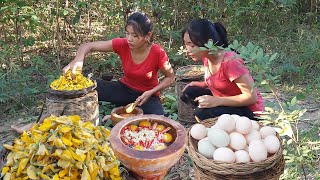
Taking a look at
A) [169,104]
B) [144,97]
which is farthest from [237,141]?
[169,104]

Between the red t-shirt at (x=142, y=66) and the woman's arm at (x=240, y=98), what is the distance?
0.95 metres

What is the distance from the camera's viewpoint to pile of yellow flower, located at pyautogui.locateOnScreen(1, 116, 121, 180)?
210 centimetres

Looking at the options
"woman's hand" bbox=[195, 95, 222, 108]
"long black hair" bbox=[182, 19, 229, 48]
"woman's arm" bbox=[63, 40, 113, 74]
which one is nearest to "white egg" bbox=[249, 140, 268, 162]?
"woman's hand" bbox=[195, 95, 222, 108]

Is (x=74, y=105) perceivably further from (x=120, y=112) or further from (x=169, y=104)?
(x=169, y=104)

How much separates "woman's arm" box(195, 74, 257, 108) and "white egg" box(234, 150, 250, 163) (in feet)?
2.30

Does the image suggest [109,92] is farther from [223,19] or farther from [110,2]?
[223,19]

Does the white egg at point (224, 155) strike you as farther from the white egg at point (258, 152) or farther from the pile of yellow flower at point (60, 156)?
the pile of yellow flower at point (60, 156)

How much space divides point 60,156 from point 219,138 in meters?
0.84

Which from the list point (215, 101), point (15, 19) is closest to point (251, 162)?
point (215, 101)

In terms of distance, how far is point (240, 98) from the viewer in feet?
8.68

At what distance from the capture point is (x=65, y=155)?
2.08m

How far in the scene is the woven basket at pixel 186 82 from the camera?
376cm

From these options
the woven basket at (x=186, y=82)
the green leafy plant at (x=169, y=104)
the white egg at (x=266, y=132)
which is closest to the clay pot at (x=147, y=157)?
the white egg at (x=266, y=132)

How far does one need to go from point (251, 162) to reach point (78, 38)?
480cm
